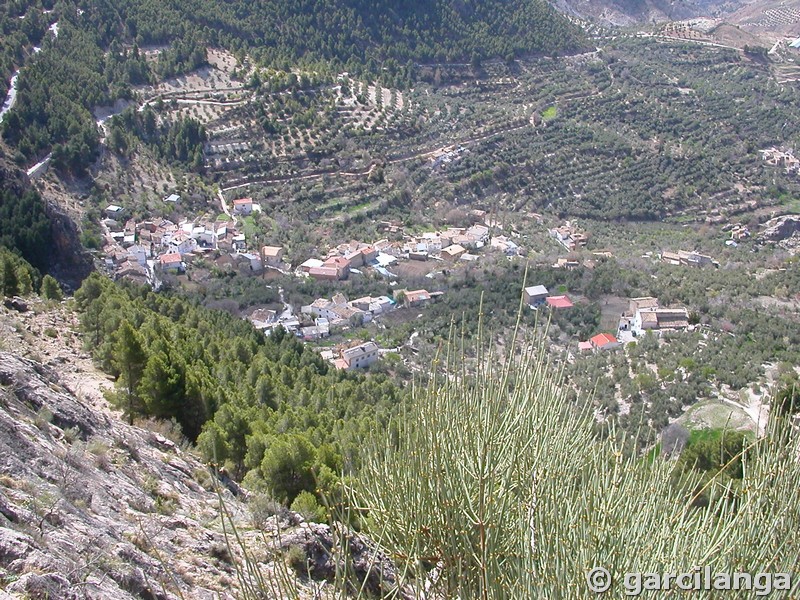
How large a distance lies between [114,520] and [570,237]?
29971 millimetres

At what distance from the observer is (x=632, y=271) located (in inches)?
1075

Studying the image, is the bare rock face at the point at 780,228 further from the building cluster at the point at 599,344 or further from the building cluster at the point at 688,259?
the building cluster at the point at 599,344

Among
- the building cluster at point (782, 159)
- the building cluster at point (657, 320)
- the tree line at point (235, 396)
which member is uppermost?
the tree line at point (235, 396)

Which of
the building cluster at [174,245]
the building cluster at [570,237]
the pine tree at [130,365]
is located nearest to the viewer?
the pine tree at [130,365]

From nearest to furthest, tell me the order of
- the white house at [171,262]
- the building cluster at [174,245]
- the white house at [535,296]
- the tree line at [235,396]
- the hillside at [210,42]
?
the tree line at [235,396]
the white house at [535,296]
the building cluster at [174,245]
the white house at [171,262]
the hillside at [210,42]

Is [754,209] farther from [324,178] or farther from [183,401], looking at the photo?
[183,401]

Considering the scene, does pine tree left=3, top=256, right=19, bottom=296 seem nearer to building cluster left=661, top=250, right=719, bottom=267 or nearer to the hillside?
the hillside

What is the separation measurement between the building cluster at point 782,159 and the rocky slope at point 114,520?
42925mm

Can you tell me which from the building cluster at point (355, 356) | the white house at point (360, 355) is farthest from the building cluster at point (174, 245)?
the white house at point (360, 355)

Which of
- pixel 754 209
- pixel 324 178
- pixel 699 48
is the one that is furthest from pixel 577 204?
pixel 699 48

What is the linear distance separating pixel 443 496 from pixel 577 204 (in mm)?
35500

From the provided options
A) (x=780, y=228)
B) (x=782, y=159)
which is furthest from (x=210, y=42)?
(x=782, y=159)

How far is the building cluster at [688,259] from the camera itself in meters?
29.6

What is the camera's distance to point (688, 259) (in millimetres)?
29844
